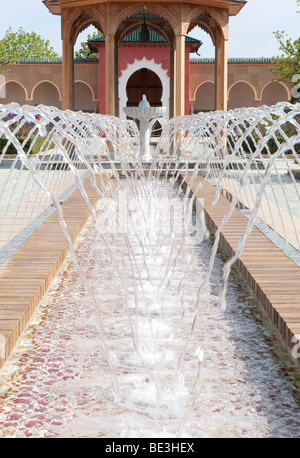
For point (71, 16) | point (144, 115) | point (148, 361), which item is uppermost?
point (71, 16)

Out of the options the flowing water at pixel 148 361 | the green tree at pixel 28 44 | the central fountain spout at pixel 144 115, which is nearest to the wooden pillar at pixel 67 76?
the central fountain spout at pixel 144 115

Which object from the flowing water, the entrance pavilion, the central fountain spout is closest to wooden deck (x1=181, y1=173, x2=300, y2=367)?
the flowing water

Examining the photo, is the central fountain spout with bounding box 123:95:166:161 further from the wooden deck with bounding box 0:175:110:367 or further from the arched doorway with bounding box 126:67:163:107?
the arched doorway with bounding box 126:67:163:107

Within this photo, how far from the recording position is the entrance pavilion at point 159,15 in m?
12.6

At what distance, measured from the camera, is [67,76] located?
13.7 m

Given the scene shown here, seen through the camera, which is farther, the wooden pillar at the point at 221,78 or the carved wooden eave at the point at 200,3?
the wooden pillar at the point at 221,78

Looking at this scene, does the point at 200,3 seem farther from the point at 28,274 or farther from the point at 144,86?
the point at 28,274

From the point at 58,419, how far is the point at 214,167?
9.65 m

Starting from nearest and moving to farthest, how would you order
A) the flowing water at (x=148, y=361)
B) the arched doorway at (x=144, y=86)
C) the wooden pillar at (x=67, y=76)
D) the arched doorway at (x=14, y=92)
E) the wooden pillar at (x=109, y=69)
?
the flowing water at (x=148, y=361), the wooden pillar at (x=109, y=69), the wooden pillar at (x=67, y=76), the arched doorway at (x=144, y=86), the arched doorway at (x=14, y=92)

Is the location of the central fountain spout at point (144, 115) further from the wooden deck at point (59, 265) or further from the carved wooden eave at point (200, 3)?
the wooden deck at point (59, 265)

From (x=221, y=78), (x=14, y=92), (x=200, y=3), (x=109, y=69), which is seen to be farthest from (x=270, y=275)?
(x=14, y=92)

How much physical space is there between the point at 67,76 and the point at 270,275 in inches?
442

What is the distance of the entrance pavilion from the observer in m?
12.6
